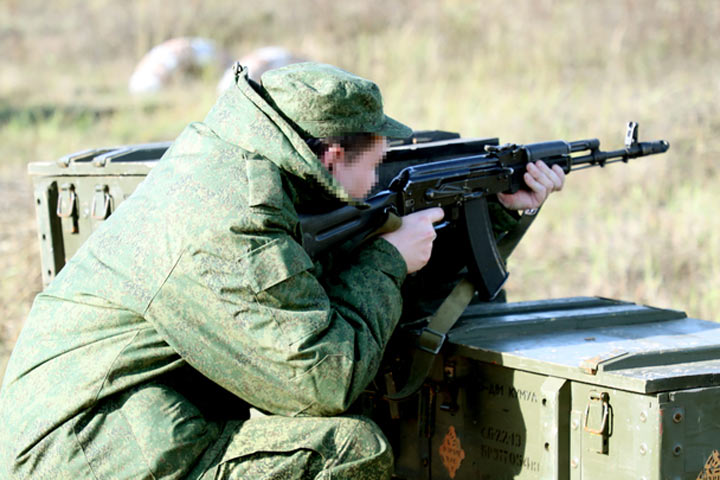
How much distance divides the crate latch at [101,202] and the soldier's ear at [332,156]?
1.85m

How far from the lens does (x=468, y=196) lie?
12.3 ft

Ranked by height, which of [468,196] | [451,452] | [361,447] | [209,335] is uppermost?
[468,196]

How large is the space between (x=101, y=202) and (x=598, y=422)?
2.63 meters

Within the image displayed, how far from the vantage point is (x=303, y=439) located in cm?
273

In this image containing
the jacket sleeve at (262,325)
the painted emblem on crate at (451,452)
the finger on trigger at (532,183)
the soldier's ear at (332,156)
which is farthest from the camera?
the finger on trigger at (532,183)

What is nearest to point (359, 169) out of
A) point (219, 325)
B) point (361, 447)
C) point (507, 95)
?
point (219, 325)

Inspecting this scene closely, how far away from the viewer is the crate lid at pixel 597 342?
2.78 m

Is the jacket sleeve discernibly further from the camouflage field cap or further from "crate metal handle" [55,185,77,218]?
"crate metal handle" [55,185,77,218]

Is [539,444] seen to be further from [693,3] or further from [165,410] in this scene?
[693,3]

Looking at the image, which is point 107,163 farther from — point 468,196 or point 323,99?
point 323,99

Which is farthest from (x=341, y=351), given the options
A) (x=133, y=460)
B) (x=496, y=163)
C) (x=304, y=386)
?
(x=496, y=163)

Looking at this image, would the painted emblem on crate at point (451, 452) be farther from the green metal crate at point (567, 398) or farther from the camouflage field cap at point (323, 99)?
the camouflage field cap at point (323, 99)

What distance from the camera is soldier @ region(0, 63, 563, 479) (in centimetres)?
263

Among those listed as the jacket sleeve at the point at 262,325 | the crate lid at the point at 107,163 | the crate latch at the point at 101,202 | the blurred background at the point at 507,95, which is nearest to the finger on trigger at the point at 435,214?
the jacket sleeve at the point at 262,325
